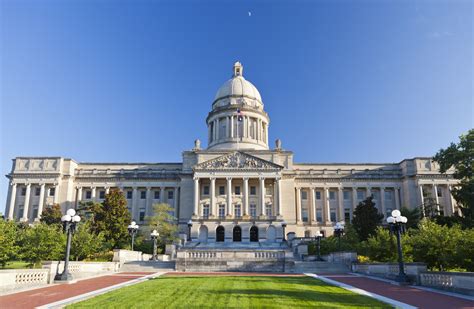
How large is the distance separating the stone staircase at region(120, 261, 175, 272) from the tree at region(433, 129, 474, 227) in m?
34.5

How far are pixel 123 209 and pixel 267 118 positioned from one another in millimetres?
44102

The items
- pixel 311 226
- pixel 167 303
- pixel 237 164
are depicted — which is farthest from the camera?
pixel 311 226

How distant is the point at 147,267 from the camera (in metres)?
32.7

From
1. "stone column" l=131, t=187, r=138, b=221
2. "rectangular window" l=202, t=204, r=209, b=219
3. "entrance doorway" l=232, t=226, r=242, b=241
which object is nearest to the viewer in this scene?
"entrance doorway" l=232, t=226, r=242, b=241

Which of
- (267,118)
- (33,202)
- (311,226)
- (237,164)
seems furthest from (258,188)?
(33,202)

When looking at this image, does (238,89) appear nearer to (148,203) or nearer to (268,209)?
(268,209)

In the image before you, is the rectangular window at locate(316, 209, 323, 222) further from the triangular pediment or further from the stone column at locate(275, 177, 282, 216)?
the triangular pediment

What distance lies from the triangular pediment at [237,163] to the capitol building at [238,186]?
0.17 m

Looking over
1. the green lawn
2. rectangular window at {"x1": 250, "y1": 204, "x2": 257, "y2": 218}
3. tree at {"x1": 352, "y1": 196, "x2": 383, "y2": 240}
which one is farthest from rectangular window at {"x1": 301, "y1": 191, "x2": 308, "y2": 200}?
the green lawn

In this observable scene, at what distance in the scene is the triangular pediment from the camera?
62906mm

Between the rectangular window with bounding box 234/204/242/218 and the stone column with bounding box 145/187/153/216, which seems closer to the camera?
the rectangular window with bounding box 234/204/242/218

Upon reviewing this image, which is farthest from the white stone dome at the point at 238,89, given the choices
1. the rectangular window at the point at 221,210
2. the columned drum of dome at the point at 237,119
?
the rectangular window at the point at 221,210

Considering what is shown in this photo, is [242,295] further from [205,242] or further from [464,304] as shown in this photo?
[205,242]

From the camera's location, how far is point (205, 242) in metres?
57.0
